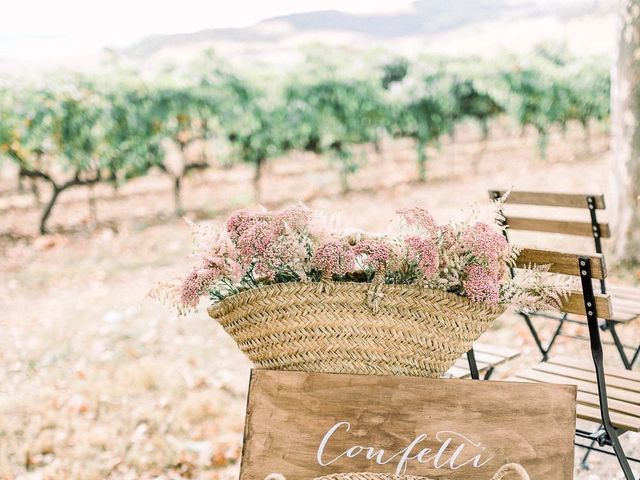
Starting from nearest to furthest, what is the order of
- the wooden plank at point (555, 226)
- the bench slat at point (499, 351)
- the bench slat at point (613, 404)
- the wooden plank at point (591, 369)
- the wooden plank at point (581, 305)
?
1. the wooden plank at point (581, 305)
2. the bench slat at point (613, 404)
3. the wooden plank at point (591, 369)
4. the bench slat at point (499, 351)
5. the wooden plank at point (555, 226)

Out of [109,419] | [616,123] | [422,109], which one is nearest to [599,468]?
[109,419]

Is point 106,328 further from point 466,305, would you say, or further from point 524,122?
point 524,122

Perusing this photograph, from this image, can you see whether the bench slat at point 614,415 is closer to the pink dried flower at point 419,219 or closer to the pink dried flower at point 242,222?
the pink dried flower at point 419,219

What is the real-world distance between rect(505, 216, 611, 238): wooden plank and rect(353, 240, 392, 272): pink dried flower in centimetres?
154

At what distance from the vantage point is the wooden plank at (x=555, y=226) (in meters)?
3.53

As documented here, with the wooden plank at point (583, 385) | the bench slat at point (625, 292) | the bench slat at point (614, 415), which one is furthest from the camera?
the bench slat at point (625, 292)

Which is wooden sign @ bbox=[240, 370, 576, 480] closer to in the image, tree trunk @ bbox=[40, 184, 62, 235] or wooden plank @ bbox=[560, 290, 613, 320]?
wooden plank @ bbox=[560, 290, 613, 320]

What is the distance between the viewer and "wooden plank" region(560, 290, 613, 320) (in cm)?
229

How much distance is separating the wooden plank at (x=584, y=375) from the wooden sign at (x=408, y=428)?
0.77 m

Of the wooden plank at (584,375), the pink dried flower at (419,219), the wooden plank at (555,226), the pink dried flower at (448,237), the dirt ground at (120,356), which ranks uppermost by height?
the pink dried flower at (419,219)

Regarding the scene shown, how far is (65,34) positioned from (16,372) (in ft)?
26.3

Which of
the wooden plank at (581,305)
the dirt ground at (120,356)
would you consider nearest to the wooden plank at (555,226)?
the dirt ground at (120,356)

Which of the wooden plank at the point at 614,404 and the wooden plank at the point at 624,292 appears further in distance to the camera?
the wooden plank at the point at 624,292

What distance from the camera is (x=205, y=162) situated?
9.17 metres
